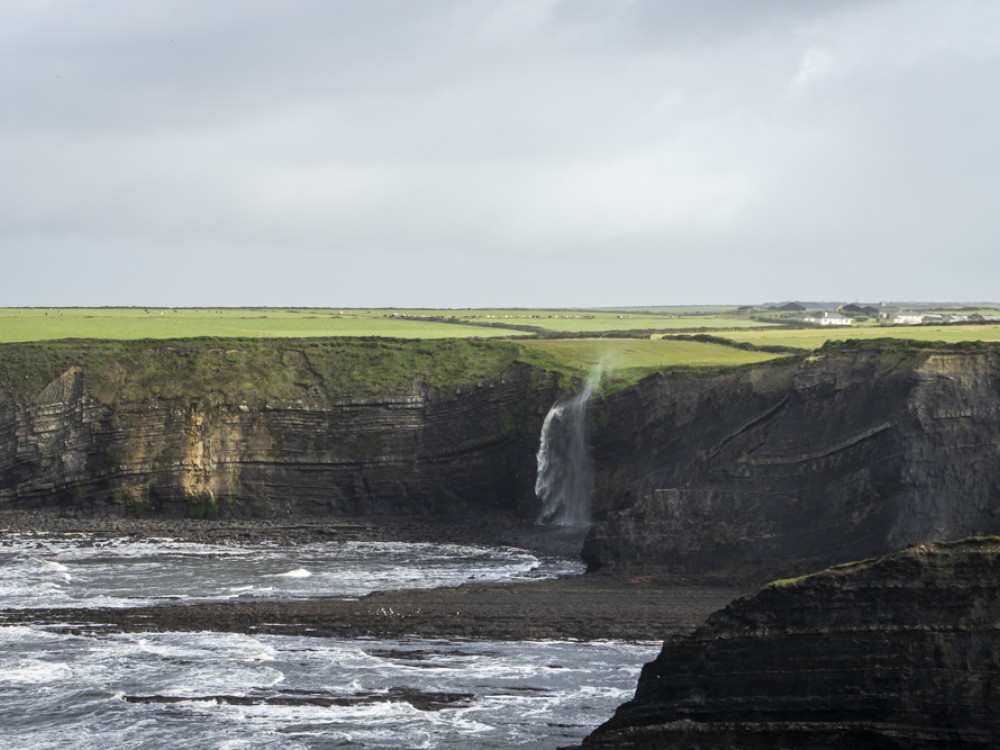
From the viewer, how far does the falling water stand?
226 feet

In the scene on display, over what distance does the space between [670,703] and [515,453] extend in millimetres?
48748

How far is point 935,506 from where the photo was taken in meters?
48.8

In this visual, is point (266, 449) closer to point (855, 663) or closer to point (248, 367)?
point (248, 367)

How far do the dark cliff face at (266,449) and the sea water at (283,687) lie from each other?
21868 mm

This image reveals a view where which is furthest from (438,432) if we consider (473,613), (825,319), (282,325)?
(825,319)

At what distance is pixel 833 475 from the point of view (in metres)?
52.0

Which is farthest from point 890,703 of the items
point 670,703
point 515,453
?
point 515,453

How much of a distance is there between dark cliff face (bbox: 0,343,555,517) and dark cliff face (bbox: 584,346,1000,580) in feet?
54.4

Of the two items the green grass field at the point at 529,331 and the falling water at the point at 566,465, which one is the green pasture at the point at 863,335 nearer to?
the green grass field at the point at 529,331

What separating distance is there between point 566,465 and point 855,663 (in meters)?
47.2

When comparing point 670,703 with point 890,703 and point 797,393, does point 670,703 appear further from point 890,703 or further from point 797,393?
point 797,393

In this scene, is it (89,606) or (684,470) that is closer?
(89,606)

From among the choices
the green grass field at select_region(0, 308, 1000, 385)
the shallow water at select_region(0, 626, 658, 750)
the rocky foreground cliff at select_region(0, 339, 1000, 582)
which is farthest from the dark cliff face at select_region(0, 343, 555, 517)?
the shallow water at select_region(0, 626, 658, 750)

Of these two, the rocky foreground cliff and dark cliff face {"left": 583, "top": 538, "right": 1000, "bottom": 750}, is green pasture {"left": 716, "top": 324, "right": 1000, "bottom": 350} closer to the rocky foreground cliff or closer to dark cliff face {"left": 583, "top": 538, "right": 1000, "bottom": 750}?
the rocky foreground cliff
